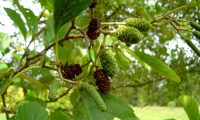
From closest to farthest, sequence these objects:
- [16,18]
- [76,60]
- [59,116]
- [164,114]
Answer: [59,116] < [16,18] < [76,60] < [164,114]

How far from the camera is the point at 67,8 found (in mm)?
850

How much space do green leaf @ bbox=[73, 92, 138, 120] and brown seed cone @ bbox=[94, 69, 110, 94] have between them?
3 centimetres

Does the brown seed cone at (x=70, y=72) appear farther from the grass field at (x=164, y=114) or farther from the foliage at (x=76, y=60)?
the grass field at (x=164, y=114)

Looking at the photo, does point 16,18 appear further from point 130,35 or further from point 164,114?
point 164,114

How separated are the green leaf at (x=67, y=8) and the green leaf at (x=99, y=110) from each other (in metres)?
0.18

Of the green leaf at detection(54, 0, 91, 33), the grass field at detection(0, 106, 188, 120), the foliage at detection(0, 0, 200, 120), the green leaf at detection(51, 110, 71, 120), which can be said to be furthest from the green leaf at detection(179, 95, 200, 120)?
the grass field at detection(0, 106, 188, 120)

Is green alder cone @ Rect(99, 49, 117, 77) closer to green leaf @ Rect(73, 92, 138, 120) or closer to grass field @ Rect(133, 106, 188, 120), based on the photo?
green leaf @ Rect(73, 92, 138, 120)

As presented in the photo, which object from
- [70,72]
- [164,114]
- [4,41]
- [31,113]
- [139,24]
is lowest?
[31,113]

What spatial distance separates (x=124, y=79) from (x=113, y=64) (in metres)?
2.92

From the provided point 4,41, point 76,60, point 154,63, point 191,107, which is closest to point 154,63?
point 154,63

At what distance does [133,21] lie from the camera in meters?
0.96

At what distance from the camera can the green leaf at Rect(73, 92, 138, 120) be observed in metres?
0.90

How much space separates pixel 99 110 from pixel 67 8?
0.23 metres

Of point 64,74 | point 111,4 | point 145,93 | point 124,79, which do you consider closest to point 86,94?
point 64,74
